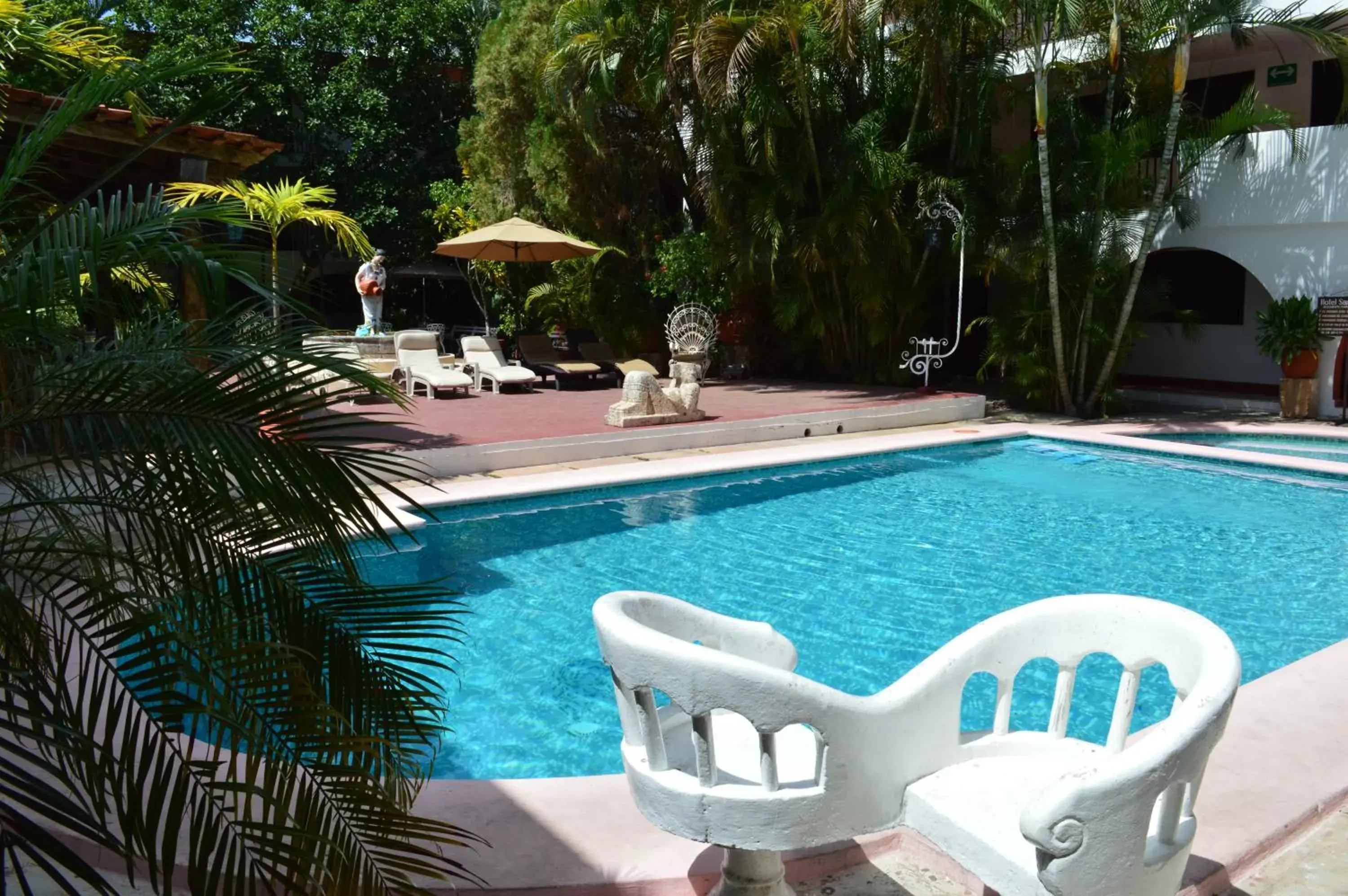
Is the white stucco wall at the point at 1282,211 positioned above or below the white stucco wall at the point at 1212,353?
above

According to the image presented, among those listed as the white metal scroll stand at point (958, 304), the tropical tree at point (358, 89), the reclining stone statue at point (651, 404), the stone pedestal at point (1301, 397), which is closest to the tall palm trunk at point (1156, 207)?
the white metal scroll stand at point (958, 304)

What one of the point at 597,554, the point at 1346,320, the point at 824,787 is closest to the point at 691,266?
the point at 1346,320

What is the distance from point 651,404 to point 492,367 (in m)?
4.76

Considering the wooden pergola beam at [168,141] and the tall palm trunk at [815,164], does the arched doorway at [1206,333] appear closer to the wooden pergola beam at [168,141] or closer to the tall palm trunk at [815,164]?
the tall palm trunk at [815,164]

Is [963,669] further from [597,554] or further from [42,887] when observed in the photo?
[597,554]

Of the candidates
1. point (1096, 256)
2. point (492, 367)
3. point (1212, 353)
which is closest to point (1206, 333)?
point (1212, 353)

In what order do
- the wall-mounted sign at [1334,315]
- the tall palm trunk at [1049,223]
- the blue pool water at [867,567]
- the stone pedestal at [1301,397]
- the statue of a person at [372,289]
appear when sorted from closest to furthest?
the blue pool water at [867,567]
the tall palm trunk at [1049,223]
the wall-mounted sign at [1334,315]
the stone pedestal at [1301,397]
the statue of a person at [372,289]

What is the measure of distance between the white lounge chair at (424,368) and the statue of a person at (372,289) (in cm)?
225

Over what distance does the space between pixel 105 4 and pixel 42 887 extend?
8.94ft

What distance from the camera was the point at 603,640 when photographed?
9.17 ft

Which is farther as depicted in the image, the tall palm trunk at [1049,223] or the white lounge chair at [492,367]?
the white lounge chair at [492,367]

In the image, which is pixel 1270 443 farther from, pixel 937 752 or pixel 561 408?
pixel 937 752

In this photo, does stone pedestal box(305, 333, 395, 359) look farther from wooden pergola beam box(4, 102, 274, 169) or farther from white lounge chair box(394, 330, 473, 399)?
wooden pergola beam box(4, 102, 274, 169)

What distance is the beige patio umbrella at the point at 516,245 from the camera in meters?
18.0
